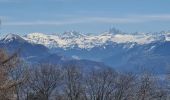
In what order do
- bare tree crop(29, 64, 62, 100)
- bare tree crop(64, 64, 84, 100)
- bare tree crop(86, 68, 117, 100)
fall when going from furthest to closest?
bare tree crop(64, 64, 84, 100) → bare tree crop(29, 64, 62, 100) → bare tree crop(86, 68, 117, 100)

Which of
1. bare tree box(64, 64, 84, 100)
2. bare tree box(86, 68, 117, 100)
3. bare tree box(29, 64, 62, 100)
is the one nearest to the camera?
bare tree box(86, 68, 117, 100)

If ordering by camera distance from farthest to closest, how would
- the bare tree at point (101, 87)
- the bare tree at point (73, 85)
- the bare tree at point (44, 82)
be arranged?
the bare tree at point (73, 85)
the bare tree at point (44, 82)
the bare tree at point (101, 87)

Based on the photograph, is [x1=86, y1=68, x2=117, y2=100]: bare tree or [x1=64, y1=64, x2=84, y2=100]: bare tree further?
[x1=64, y1=64, x2=84, y2=100]: bare tree

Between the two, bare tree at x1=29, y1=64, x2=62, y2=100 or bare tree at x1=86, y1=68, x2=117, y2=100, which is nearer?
bare tree at x1=86, y1=68, x2=117, y2=100

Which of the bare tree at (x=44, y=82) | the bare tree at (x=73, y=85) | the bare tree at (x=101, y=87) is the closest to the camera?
the bare tree at (x=101, y=87)

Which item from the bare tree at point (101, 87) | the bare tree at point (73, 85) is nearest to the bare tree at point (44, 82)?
the bare tree at point (73, 85)

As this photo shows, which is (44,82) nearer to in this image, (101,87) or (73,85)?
(73,85)

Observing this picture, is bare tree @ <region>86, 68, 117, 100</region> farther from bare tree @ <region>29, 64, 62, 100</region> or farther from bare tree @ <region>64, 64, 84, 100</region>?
bare tree @ <region>29, 64, 62, 100</region>

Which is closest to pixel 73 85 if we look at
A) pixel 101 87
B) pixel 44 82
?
pixel 101 87

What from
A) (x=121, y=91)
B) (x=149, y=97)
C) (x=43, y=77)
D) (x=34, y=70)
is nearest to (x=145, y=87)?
(x=149, y=97)

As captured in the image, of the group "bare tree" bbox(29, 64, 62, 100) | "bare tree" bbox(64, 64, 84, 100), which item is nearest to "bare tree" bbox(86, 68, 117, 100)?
"bare tree" bbox(64, 64, 84, 100)

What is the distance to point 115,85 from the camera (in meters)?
76.3

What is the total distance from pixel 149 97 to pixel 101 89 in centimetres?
1492

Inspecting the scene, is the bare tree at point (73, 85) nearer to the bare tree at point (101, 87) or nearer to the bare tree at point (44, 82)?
the bare tree at point (101, 87)
